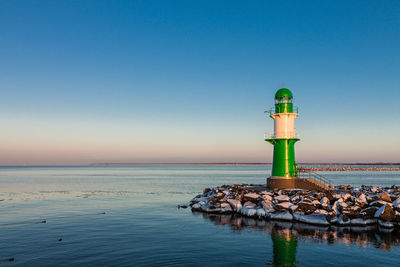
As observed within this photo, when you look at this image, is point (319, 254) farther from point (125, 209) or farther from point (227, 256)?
point (125, 209)

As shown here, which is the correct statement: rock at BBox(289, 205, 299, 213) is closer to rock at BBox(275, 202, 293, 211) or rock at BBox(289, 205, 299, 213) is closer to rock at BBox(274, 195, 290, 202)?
rock at BBox(275, 202, 293, 211)

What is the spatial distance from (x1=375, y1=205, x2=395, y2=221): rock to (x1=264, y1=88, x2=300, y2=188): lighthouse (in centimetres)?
956

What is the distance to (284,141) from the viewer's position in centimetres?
2972

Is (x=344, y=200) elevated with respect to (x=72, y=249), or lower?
elevated

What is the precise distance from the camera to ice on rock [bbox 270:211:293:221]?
71.5 ft

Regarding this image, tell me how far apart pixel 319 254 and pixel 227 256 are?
4387 mm

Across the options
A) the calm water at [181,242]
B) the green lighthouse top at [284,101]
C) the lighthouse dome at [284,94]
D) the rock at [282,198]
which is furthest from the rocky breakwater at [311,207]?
the lighthouse dome at [284,94]

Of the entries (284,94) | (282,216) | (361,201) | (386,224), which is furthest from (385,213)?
(284,94)

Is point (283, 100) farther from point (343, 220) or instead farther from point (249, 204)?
point (343, 220)

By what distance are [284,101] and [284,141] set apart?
12.9ft

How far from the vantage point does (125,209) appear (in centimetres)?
2927

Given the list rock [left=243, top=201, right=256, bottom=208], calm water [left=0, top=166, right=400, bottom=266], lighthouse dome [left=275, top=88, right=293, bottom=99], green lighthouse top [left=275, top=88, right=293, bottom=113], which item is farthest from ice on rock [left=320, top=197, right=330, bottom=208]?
lighthouse dome [left=275, top=88, right=293, bottom=99]

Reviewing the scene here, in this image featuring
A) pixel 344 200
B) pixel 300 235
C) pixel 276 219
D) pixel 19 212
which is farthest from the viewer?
pixel 19 212

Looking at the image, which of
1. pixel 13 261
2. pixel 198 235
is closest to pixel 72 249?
pixel 13 261
